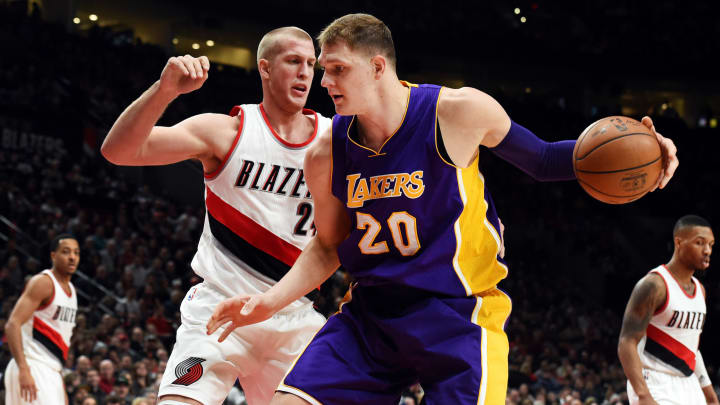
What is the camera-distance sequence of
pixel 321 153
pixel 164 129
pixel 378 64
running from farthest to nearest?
1. pixel 164 129
2. pixel 321 153
3. pixel 378 64

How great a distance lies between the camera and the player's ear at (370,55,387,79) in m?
2.97

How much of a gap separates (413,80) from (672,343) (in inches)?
815

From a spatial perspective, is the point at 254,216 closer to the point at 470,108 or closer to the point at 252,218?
the point at 252,218

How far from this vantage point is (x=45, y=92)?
657 inches

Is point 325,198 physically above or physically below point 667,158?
below

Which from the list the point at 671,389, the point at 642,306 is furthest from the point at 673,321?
the point at 671,389

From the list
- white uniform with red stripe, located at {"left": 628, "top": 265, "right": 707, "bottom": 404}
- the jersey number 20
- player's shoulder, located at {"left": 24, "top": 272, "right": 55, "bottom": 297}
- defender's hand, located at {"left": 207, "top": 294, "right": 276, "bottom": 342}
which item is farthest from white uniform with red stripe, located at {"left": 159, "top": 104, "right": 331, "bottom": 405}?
player's shoulder, located at {"left": 24, "top": 272, "right": 55, "bottom": 297}

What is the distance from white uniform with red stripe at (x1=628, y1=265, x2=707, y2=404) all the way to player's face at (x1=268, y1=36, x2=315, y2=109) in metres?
3.24

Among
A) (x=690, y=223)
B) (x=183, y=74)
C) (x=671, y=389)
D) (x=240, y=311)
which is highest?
(x=183, y=74)

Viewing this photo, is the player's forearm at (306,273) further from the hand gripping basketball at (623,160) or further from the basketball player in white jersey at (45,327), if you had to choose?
the basketball player in white jersey at (45,327)

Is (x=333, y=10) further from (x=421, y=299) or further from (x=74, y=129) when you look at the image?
(x=421, y=299)

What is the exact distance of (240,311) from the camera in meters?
2.95

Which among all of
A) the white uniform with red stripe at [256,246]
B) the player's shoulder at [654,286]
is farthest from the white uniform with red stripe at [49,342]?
the player's shoulder at [654,286]

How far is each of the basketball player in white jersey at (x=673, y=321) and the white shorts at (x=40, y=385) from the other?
4.71m
